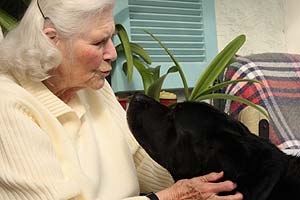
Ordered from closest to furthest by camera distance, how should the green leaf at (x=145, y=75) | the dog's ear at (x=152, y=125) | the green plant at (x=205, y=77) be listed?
the dog's ear at (x=152, y=125), the green plant at (x=205, y=77), the green leaf at (x=145, y=75)

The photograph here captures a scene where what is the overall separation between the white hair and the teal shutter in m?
0.65

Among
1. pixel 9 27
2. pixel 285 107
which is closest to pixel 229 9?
pixel 285 107

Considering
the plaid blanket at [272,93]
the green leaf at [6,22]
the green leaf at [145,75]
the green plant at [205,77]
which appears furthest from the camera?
the plaid blanket at [272,93]

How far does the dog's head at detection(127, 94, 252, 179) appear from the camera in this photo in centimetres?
112

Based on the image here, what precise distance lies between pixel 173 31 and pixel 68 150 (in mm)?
1079

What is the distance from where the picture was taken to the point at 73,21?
1152 millimetres

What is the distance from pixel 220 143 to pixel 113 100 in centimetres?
45

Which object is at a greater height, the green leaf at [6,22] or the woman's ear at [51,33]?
the green leaf at [6,22]

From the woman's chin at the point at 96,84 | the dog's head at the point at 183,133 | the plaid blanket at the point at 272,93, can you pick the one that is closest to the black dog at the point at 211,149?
the dog's head at the point at 183,133

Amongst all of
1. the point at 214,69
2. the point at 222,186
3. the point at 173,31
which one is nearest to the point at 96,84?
the point at 222,186

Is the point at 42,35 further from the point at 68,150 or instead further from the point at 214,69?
the point at 214,69

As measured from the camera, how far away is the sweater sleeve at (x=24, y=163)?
38.6 inches

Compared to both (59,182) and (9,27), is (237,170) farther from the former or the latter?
(9,27)

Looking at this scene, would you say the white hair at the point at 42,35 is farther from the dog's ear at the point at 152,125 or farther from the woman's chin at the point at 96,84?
the dog's ear at the point at 152,125
